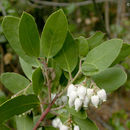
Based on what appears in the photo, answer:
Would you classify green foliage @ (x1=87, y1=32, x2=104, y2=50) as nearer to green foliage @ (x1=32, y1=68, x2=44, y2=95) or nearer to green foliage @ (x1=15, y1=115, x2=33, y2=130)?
green foliage @ (x1=32, y1=68, x2=44, y2=95)

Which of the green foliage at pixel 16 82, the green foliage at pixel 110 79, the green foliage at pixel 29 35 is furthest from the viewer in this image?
the green foliage at pixel 16 82

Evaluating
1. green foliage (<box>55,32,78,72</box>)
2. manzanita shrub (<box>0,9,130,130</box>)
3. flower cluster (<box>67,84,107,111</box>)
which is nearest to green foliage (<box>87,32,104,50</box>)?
manzanita shrub (<box>0,9,130,130</box>)

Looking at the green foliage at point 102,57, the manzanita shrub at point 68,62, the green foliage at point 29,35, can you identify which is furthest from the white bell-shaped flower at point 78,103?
the green foliage at point 29,35

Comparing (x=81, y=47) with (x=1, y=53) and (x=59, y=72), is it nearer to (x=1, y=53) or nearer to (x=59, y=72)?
(x=59, y=72)

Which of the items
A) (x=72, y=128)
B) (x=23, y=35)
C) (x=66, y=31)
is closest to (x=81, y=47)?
(x=66, y=31)

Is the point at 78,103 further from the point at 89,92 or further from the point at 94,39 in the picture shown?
the point at 94,39

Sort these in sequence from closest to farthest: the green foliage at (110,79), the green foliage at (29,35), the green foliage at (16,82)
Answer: the green foliage at (29,35), the green foliage at (110,79), the green foliage at (16,82)

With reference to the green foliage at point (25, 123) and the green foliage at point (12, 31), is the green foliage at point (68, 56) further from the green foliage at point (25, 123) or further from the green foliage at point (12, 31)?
the green foliage at point (25, 123)
